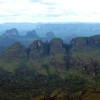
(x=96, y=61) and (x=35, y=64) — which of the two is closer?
(x=96, y=61)

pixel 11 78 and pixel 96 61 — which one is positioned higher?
pixel 96 61

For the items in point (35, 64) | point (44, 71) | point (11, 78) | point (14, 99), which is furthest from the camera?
point (35, 64)

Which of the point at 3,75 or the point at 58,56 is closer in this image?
the point at 3,75

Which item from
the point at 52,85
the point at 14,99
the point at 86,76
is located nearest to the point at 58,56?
the point at 86,76

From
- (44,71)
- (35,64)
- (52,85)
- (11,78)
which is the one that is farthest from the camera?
(35,64)

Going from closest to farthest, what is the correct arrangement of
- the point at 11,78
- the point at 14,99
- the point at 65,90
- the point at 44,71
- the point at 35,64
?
the point at 14,99
the point at 65,90
the point at 11,78
the point at 44,71
the point at 35,64

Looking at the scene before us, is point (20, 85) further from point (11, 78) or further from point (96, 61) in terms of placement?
point (96, 61)

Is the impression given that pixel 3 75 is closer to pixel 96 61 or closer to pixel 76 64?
pixel 76 64

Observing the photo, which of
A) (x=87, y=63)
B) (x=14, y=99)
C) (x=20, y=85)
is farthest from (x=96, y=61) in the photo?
(x=14, y=99)

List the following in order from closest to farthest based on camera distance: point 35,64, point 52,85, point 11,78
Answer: point 52,85 → point 11,78 → point 35,64

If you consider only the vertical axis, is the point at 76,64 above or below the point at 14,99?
above
